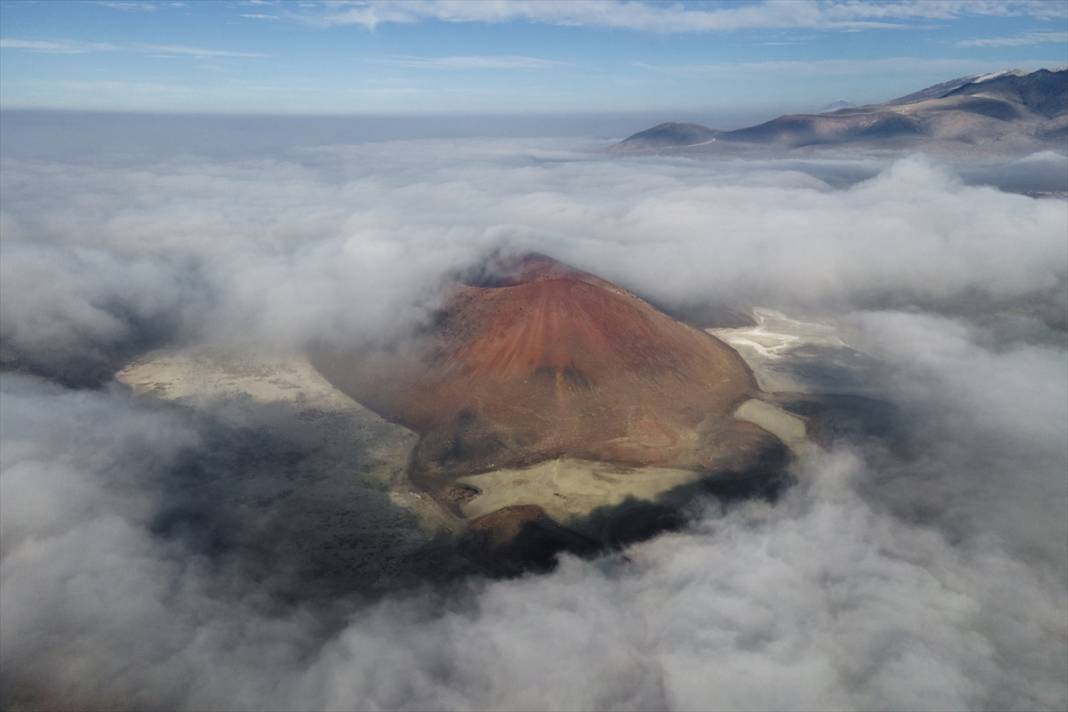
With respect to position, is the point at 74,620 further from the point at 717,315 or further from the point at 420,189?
the point at 420,189

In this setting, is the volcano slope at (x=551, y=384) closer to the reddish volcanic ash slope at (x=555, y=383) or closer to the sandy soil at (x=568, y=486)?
the reddish volcanic ash slope at (x=555, y=383)

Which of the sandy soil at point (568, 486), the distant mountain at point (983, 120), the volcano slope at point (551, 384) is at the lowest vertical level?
the sandy soil at point (568, 486)

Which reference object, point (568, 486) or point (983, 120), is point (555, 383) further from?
point (983, 120)

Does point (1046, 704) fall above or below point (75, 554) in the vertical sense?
below

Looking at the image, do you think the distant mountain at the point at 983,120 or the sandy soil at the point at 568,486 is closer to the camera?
the sandy soil at the point at 568,486

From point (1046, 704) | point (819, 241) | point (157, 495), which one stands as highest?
point (819, 241)

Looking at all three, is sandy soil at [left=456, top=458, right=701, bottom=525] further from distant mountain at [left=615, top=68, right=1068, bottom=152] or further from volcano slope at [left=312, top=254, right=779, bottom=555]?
distant mountain at [left=615, top=68, right=1068, bottom=152]

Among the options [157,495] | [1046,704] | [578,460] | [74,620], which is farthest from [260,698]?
[1046,704]

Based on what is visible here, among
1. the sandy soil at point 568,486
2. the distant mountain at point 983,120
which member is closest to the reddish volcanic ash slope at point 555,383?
the sandy soil at point 568,486
